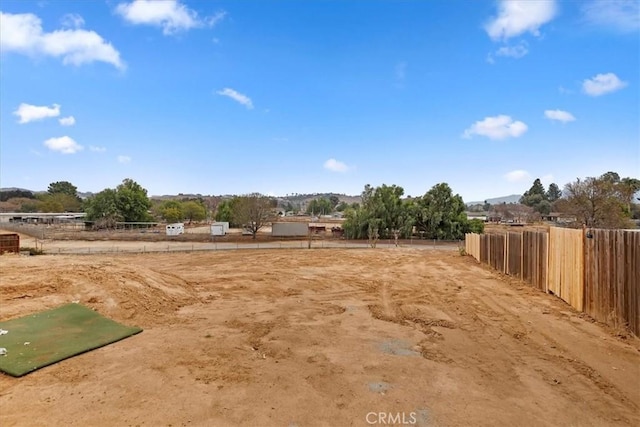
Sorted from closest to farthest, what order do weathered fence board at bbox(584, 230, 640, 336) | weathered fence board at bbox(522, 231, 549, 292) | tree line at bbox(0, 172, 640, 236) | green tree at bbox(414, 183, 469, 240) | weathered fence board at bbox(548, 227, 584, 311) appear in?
weathered fence board at bbox(584, 230, 640, 336), weathered fence board at bbox(548, 227, 584, 311), weathered fence board at bbox(522, 231, 549, 292), tree line at bbox(0, 172, 640, 236), green tree at bbox(414, 183, 469, 240)

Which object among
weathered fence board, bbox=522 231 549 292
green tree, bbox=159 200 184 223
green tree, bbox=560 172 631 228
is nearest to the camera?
weathered fence board, bbox=522 231 549 292

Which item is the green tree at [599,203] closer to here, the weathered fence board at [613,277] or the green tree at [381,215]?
the green tree at [381,215]

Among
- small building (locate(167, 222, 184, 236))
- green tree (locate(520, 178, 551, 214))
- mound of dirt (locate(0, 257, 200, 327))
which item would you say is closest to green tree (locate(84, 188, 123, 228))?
small building (locate(167, 222, 184, 236))

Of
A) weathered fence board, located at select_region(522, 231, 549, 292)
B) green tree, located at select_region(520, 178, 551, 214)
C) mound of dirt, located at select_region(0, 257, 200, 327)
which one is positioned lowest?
mound of dirt, located at select_region(0, 257, 200, 327)

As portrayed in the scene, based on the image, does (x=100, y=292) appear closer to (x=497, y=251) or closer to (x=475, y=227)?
(x=497, y=251)

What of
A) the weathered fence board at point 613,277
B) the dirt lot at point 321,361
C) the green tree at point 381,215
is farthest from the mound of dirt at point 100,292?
the green tree at point 381,215

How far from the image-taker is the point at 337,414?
4266mm

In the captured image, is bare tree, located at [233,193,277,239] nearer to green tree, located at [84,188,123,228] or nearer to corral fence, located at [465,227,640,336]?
green tree, located at [84,188,123,228]

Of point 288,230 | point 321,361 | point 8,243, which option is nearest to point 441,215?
point 288,230

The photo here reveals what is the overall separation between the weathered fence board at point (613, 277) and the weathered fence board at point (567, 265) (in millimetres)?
204

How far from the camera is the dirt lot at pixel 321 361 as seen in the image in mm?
4320

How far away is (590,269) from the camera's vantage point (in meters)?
7.66

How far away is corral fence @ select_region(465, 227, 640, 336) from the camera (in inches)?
253

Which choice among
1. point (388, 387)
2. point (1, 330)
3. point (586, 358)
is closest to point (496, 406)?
point (388, 387)
